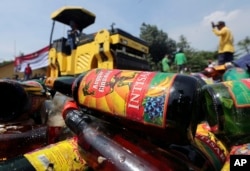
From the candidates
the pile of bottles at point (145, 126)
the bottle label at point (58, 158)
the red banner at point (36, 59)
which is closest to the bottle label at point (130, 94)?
the pile of bottles at point (145, 126)

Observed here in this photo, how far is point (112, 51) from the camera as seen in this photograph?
13.2 ft

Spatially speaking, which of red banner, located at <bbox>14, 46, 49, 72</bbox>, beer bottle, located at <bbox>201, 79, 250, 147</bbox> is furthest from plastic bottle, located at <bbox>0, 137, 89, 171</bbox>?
red banner, located at <bbox>14, 46, 49, 72</bbox>

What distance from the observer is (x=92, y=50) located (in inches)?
169

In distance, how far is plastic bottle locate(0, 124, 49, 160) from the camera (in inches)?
43.6

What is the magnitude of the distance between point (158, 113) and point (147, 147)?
132 mm

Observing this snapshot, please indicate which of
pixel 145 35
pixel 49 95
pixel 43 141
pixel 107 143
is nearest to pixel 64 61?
pixel 49 95

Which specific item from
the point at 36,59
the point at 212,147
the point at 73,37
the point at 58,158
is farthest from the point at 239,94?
the point at 36,59

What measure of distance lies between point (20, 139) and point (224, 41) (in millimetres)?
3956

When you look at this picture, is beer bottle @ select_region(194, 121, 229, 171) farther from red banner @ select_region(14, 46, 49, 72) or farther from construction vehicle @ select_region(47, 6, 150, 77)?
red banner @ select_region(14, 46, 49, 72)

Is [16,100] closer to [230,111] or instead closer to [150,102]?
[150,102]

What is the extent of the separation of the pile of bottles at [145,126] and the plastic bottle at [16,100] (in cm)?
14

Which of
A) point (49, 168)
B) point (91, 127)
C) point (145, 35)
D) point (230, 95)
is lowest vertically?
point (49, 168)

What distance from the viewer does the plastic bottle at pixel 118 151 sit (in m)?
0.79

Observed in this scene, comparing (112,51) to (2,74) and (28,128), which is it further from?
(2,74)
